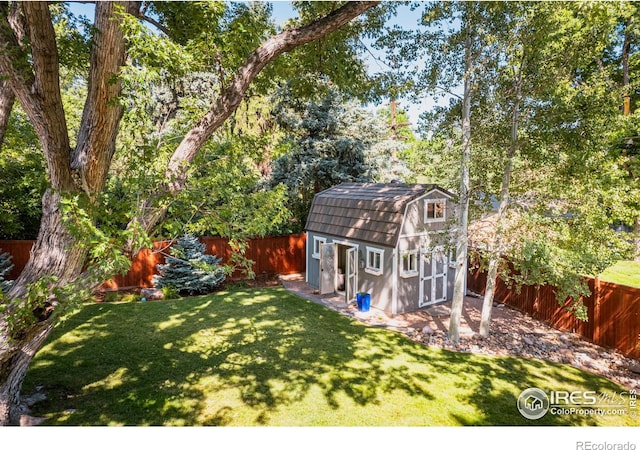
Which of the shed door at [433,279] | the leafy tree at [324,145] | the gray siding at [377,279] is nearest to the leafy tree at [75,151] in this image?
the gray siding at [377,279]

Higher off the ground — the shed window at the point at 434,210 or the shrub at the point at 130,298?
the shed window at the point at 434,210

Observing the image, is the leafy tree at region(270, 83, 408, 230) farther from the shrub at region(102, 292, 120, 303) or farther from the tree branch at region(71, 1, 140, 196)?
the tree branch at region(71, 1, 140, 196)

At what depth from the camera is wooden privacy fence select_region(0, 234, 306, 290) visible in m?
10.2

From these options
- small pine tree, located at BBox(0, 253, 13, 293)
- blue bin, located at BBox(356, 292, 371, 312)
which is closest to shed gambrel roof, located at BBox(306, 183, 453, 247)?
blue bin, located at BBox(356, 292, 371, 312)

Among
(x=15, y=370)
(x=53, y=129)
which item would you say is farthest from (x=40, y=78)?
(x=15, y=370)

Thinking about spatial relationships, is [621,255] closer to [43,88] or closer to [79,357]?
[43,88]

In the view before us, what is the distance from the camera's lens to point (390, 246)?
853 cm

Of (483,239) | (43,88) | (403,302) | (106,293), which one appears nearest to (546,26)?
(483,239)

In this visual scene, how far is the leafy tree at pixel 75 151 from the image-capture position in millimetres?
3061

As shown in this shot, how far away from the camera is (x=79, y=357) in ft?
19.1

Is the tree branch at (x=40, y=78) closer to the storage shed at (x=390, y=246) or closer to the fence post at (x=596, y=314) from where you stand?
the storage shed at (x=390, y=246)

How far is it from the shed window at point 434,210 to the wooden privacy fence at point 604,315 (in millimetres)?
2855

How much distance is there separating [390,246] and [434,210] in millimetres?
1858

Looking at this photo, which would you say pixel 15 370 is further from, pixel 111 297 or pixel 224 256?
pixel 224 256
